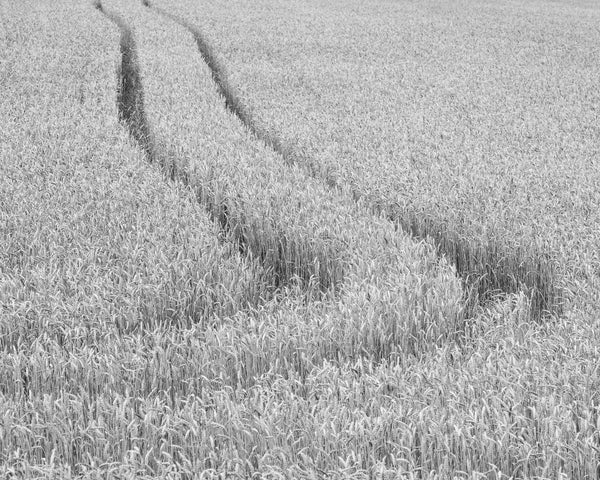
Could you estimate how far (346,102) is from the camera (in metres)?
10.7

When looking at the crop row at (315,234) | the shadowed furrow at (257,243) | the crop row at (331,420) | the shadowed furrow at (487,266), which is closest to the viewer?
the crop row at (331,420)

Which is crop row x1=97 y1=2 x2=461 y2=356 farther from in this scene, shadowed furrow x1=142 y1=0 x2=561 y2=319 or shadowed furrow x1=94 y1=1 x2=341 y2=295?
shadowed furrow x1=142 y1=0 x2=561 y2=319

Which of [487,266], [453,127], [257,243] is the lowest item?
[257,243]

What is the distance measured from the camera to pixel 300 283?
4.58 m

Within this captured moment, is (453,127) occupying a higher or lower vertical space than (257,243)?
higher

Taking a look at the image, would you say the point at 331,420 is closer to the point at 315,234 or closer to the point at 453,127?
the point at 315,234

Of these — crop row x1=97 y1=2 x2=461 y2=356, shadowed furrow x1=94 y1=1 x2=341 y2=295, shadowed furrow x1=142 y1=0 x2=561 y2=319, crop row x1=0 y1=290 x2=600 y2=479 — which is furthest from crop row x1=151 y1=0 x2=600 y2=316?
crop row x1=0 y1=290 x2=600 y2=479

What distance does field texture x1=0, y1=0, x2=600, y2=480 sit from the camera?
8.10 ft

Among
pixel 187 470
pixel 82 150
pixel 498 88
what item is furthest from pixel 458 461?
pixel 498 88

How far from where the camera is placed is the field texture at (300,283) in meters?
2.47

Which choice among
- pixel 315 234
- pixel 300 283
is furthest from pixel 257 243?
pixel 300 283

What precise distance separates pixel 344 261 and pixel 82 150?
3982 mm

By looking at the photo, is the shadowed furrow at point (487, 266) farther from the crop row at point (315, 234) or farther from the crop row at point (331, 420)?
the crop row at point (331, 420)

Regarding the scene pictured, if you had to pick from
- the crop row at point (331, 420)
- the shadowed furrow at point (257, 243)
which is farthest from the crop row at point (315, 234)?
the crop row at point (331, 420)
